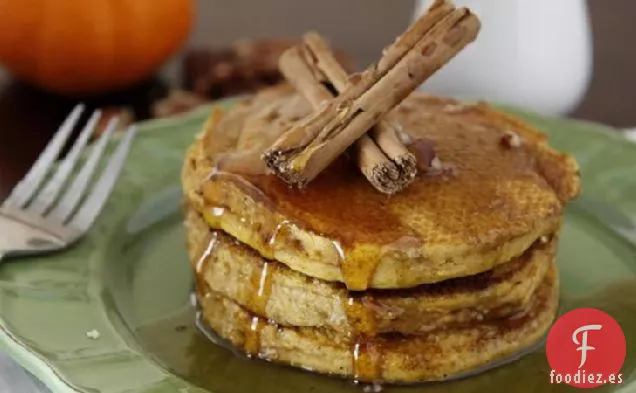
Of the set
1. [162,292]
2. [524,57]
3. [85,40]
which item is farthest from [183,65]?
[162,292]

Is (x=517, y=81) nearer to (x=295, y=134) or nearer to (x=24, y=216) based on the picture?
(x=295, y=134)

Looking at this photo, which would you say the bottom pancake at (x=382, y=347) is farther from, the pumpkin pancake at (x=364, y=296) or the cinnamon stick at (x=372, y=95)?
the cinnamon stick at (x=372, y=95)

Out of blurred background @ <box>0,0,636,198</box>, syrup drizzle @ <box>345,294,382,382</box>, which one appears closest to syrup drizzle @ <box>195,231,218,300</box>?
syrup drizzle @ <box>345,294,382,382</box>

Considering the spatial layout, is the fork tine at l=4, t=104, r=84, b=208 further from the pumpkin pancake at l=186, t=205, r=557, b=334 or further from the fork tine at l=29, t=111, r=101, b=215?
the pumpkin pancake at l=186, t=205, r=557, b=334

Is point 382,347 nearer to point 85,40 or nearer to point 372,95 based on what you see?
point 372,95

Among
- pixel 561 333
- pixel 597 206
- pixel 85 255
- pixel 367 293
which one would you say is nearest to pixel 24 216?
pixel 85 255

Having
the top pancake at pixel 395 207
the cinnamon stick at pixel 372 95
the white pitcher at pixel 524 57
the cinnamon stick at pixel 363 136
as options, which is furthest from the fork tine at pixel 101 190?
the white pitcher at pixel 524 57

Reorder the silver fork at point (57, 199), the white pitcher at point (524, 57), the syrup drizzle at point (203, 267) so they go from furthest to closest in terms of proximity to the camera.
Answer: the white pitcher at point (524, 57), the silver fork at point (57, 199), the syrup drizzle at point (203, 267)
